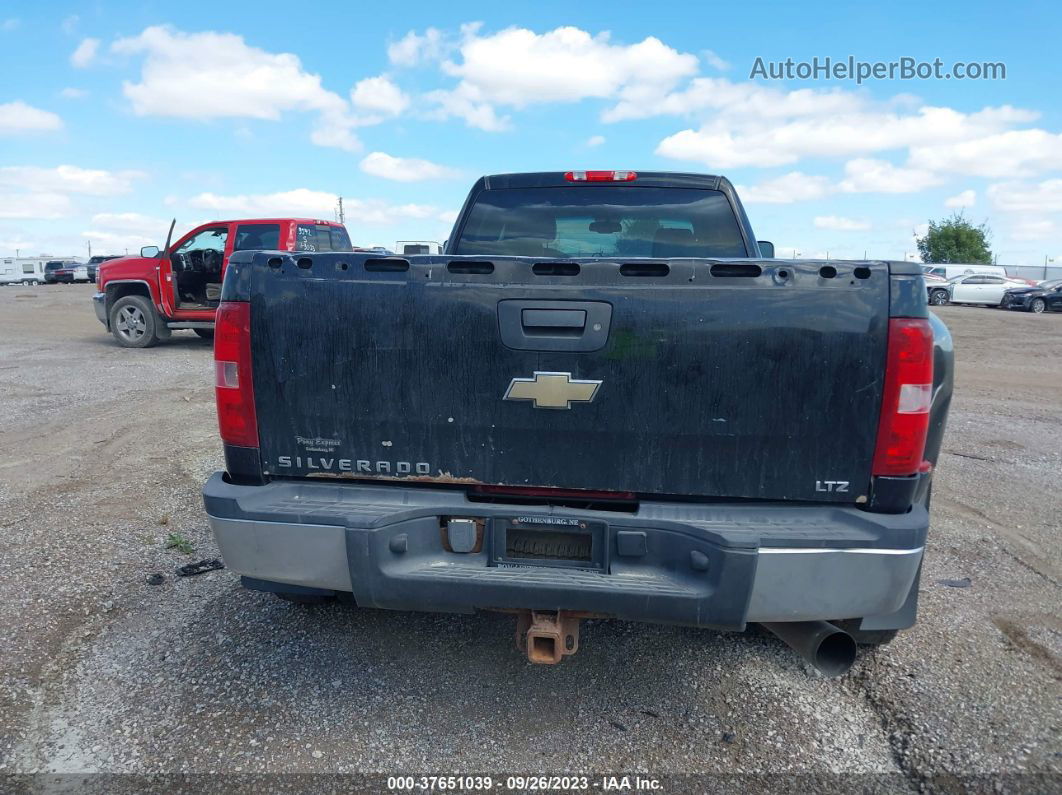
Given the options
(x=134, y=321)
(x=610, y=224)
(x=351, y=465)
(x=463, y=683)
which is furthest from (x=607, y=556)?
(x=134, y=321)

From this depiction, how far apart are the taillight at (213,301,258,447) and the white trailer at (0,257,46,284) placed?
5722 cm

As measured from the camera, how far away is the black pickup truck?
2400 millimetres

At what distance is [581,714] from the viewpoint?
116 inches

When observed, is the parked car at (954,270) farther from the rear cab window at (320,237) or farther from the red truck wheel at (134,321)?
the red truck wheel at (134,321)

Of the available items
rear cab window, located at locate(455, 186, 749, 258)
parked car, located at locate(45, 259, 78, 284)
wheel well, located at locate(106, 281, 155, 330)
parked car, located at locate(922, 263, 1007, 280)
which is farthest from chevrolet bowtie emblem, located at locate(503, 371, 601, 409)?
parked car, located at locate(45, 259, 78, 284)

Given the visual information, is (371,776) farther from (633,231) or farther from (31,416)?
(31,416)

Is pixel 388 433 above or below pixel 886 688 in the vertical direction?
above

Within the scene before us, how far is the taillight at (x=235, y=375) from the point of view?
2639 millimetres

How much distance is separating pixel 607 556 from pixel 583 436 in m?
0.41

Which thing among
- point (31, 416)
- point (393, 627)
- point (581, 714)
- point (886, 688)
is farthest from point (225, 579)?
point (31, 416)

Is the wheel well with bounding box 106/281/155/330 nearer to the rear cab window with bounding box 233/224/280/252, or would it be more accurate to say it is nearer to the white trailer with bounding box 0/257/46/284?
the rear cab window with bounding box 233/224/280/252

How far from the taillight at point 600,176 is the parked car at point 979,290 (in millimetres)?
30116

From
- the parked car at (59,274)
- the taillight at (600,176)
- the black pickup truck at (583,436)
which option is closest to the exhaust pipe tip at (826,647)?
the black pickup truck at (583,436)

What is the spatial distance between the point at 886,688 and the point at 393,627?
2.19m
